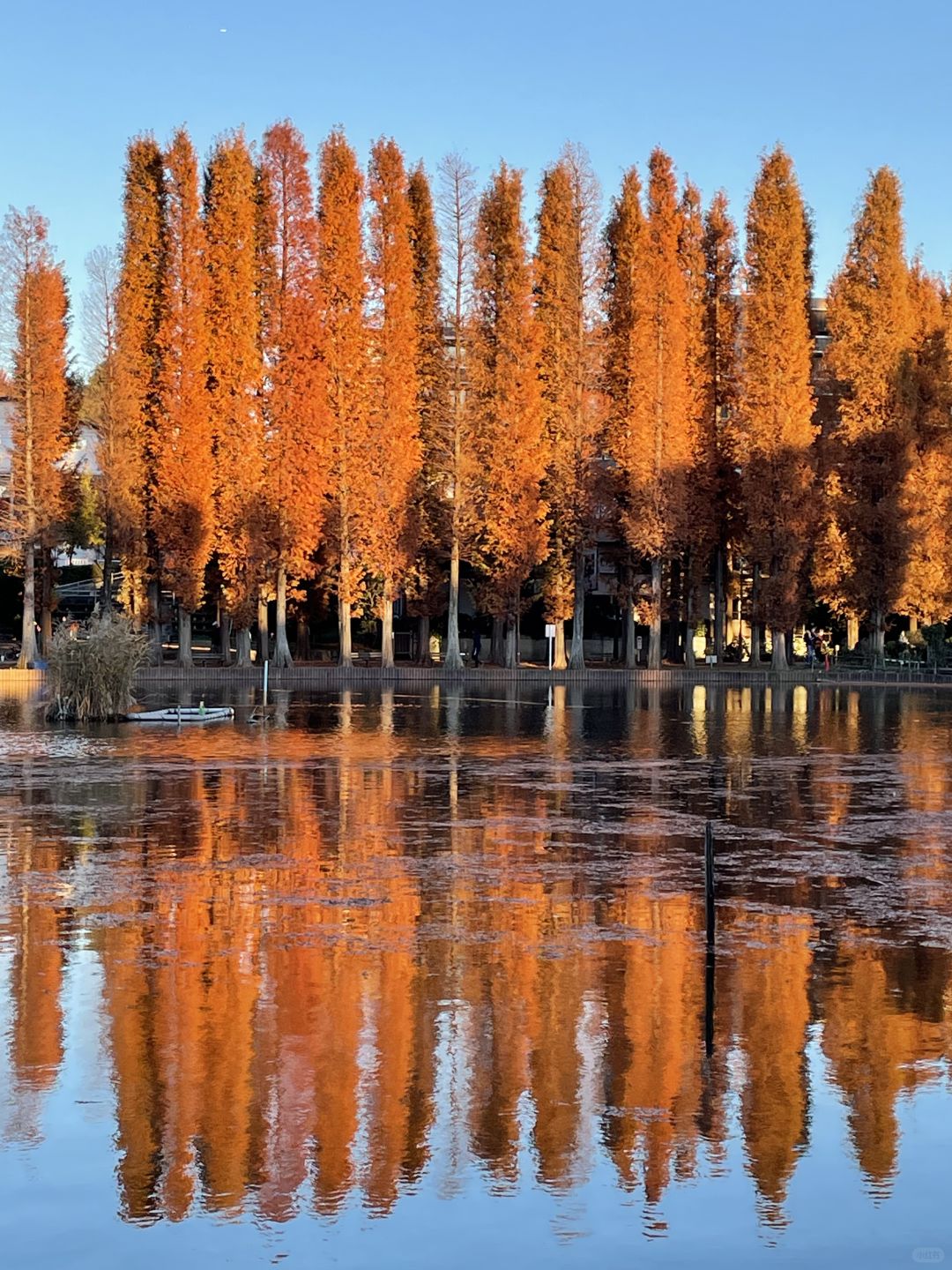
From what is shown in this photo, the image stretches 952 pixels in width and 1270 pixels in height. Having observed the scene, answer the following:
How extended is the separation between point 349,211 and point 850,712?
89.6ft

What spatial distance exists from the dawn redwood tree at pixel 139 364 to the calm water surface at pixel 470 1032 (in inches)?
1438

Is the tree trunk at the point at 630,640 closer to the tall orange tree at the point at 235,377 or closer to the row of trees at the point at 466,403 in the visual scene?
the row of trees at the point at 466,403

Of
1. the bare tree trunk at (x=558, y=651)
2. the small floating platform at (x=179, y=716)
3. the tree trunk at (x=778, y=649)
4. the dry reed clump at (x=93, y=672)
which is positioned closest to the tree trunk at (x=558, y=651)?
the bare tree trunk at (x=558, y=651)

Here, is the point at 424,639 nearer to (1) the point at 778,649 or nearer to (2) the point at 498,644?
(2) the point at 498,644

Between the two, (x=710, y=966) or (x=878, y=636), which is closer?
(x=710, y=966)

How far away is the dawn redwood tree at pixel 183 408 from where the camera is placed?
54812mm

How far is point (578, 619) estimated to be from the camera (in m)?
57.9

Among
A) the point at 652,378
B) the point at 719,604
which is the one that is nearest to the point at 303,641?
the point at 719,604

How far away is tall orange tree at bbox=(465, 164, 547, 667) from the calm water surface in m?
37.2

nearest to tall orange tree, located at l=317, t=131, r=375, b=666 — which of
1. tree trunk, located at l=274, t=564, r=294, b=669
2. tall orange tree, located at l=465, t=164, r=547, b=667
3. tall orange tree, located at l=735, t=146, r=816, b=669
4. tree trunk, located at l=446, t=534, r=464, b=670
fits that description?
tree trunk, located at l=274, t=564, r=294, b=669

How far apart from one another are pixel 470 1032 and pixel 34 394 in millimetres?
49479

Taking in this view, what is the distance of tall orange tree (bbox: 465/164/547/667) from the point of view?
5731 cm

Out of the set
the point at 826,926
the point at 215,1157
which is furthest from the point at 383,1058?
the point at 826,926

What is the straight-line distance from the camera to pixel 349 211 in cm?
5744
